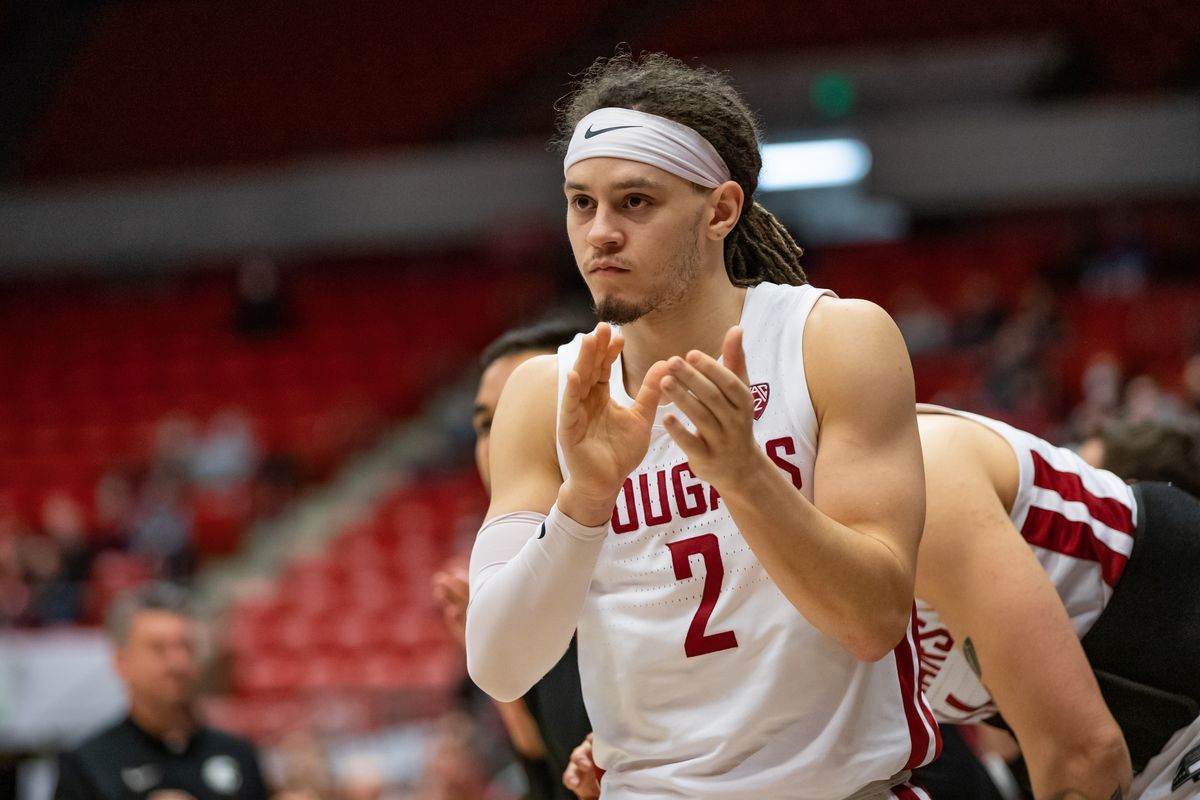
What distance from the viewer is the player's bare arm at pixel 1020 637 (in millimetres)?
2941

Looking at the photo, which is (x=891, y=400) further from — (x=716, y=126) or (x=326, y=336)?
(x=326, y=336)

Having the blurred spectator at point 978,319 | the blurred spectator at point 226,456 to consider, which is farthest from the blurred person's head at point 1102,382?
the blurred spectator at point 226,456

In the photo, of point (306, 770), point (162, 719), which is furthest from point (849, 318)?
point (306, 770)

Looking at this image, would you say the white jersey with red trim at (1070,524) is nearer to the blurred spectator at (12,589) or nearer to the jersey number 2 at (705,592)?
the jersey number 2 at (705,592)

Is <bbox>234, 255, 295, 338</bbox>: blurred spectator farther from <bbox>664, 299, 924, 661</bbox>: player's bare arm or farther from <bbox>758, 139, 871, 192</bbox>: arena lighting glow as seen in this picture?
<bbox>664, 299, 924, 661</bbox>: player's bare arm

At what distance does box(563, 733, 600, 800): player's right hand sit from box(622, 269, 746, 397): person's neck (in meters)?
0.80

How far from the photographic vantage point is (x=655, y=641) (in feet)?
8.63

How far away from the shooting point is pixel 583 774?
3.11 m

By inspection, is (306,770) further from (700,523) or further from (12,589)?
(12,589)

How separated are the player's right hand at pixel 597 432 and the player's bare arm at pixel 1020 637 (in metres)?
0.85

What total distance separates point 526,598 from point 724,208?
32.3 inches

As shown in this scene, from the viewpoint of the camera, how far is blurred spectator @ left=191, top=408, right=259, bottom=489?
15.7 m

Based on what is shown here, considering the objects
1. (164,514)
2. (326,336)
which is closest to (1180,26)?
(326,336)

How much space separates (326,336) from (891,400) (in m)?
16.8
